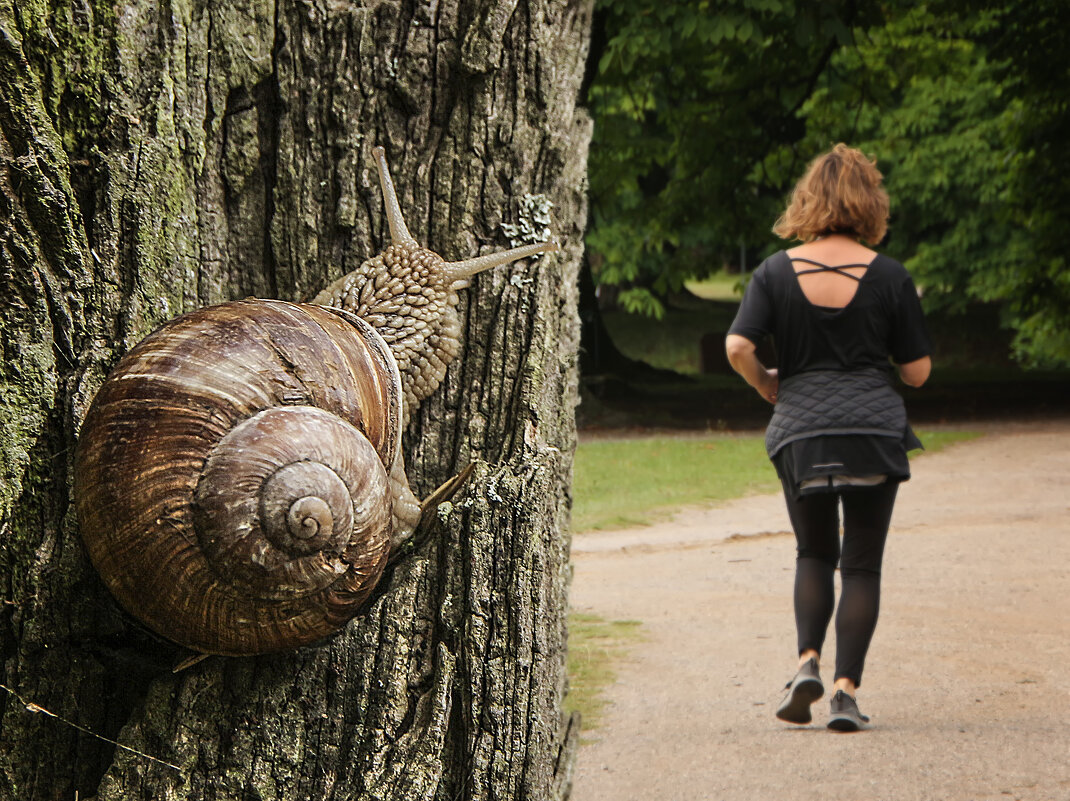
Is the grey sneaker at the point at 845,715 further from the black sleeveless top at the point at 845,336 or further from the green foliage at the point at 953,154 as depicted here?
the green foliage at the point at 953,154

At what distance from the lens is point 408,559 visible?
258 cm

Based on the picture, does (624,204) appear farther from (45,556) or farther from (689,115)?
(45,556)

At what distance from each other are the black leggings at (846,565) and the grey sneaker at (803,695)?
0.28ft

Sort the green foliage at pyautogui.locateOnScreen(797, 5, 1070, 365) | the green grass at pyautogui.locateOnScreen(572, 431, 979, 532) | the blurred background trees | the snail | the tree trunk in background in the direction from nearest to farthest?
the snail, the tree trunk in background, the green grass at pyautogui.locateOnScreen(572, 431, 979, 532), the blurred background trees, the green foliage at pyautogui.locateOnScreen(797, 5, 1070, 365)

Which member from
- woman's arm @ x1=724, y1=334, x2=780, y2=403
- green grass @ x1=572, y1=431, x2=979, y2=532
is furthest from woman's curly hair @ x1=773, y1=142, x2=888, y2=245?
green grass @ x1=572, y1=431, x2=979, y2=532

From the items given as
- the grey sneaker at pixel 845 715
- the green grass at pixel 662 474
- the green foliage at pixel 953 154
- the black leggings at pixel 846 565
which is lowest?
the green grass at pixel 662 474

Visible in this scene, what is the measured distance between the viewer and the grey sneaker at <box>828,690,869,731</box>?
4355 millimetres

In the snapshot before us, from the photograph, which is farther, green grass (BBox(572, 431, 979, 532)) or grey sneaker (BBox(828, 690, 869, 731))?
green grass (BBox(572, 431, 979, 532))

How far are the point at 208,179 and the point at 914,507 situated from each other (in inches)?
326

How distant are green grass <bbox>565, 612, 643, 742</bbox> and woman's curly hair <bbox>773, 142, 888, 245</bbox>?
2207 mm

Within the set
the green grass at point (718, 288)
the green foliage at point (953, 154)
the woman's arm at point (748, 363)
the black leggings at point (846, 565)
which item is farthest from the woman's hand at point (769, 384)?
the green grass at point (718, 288)

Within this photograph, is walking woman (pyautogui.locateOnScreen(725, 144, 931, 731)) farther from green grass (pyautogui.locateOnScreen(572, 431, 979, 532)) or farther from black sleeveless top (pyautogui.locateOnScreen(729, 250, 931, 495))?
green grass (pyautogui.locateOnScreen(572, 431, 979, 532))

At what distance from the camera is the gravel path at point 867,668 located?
155 inches

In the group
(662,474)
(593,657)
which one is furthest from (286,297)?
(662,474)
